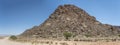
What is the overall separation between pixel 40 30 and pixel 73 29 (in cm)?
2008

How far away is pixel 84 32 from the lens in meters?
181

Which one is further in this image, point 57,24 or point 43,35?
point 57,24

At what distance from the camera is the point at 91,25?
644 ft

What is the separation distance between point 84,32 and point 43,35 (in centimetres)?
2369

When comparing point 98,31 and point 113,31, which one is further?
point 113,31

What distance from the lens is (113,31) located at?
197m

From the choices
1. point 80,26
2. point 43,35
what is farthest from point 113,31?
point 43,35

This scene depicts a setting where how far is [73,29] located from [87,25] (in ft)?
40.6

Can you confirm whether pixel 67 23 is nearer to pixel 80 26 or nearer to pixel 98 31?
pixel 80 26

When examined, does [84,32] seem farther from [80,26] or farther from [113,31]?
[113,31]

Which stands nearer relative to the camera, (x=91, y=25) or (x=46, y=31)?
(x=46, y=31)

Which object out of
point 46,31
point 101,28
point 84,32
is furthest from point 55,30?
point 101,28

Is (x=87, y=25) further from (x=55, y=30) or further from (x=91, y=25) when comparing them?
(x=55, y=30)

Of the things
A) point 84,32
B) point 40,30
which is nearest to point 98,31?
point 84,32
